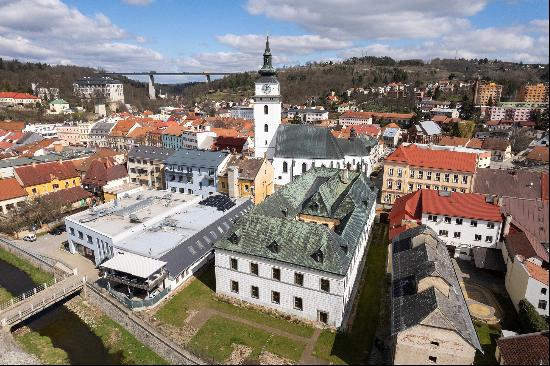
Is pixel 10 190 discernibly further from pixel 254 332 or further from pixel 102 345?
pixel 254 332

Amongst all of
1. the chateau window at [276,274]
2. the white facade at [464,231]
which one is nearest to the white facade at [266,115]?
the white facade at [464,231]

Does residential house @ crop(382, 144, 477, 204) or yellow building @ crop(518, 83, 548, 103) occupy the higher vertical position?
yellow building @ crop(518, 83, 548, 103)

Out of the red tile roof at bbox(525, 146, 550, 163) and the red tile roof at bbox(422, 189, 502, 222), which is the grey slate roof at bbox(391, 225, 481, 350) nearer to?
the red tile roof at bbox(422, 189, 502, 222)

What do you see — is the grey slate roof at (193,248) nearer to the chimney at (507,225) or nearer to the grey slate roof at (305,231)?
the grey slate roof at (305,231)

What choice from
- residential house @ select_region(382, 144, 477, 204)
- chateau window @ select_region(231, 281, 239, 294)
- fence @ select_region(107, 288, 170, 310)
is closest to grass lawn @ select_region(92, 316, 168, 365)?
fence @ select_region(107, 288, 170, 310)

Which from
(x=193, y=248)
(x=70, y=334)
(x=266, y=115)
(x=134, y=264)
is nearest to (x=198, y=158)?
(x=266, y=115)

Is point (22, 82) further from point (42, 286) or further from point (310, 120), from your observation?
point (42, 286)
